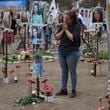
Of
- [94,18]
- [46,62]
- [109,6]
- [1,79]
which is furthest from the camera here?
[46,62]

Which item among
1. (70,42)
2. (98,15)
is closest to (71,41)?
(70,42)

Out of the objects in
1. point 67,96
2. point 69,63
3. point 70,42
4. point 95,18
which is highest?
point 95,18

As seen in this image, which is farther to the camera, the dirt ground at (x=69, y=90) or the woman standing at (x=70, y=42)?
the woman standing at (x=70, y=42)

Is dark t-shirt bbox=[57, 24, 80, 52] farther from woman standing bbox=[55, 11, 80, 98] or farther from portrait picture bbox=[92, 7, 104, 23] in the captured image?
A: portrait picture bbox=[92, 7, 104, 23]

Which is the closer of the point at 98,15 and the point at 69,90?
the point at 69,90

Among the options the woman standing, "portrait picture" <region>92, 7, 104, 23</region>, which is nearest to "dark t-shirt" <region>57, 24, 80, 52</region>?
the woman standing

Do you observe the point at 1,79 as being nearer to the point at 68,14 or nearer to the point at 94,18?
the point at 68,14

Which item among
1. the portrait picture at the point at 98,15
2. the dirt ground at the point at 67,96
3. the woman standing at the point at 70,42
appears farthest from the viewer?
the portrait picture at the point at 98,15

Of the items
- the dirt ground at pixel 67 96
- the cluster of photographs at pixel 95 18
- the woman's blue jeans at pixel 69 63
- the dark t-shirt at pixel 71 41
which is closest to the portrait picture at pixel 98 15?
the cluster of photographs at pixel 95 18

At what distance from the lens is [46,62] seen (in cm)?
1830

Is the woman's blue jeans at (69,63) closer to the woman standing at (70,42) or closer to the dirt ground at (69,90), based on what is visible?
the woman standing at (70,42)

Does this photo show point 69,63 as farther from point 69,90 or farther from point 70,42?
point 69,90

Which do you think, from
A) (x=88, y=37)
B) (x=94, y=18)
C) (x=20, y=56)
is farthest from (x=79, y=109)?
(x=88, y=37)

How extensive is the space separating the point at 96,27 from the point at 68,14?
7057 mm
